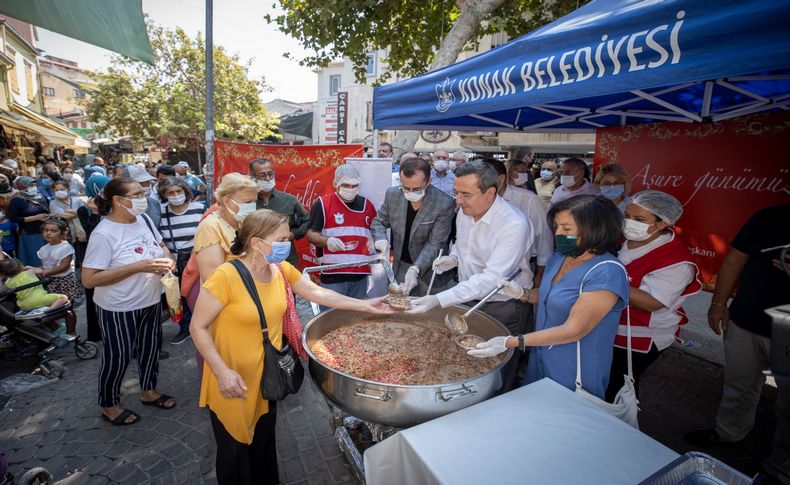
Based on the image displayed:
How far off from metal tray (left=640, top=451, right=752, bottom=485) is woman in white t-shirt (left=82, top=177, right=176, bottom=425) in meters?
3.15

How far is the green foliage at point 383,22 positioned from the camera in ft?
26.1

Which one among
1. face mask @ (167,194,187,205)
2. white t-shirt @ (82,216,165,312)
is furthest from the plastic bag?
face mask @ (167,194,187,205)

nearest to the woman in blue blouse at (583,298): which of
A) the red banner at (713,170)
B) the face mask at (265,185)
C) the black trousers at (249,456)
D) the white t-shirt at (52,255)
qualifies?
the black trousers at (249,456)

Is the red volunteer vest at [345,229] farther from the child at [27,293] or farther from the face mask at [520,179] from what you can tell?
the child at [27,293]

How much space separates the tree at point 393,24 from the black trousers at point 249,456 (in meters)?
6.36

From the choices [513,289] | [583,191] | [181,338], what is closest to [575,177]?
[583,191]

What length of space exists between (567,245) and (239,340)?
1767 mm

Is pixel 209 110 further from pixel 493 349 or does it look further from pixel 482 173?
pixel 493 349

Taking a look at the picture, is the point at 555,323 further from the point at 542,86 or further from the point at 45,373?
the point at 45,373

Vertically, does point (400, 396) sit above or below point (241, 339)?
below

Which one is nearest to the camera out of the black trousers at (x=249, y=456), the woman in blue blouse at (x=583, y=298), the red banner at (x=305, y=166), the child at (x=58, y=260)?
the woman in blue blouse at (x=583, y=298)

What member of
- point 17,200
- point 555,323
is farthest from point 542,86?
point 17,200

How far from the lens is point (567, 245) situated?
2.03m

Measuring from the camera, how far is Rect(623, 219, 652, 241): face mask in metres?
2.50
